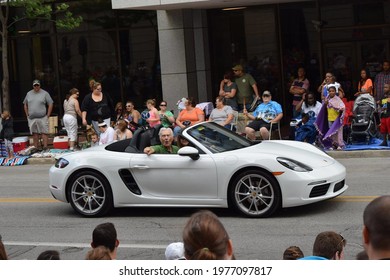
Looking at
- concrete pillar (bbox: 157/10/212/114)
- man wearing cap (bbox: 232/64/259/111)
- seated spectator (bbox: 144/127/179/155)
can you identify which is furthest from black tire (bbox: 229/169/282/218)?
concrete pillar (bbox: 157/10/212/114)

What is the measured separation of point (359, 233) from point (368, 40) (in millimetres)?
12565

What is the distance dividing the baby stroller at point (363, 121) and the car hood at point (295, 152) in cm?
623

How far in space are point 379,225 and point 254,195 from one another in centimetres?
794

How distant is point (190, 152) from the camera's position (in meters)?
11.8

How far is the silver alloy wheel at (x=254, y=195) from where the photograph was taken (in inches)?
458

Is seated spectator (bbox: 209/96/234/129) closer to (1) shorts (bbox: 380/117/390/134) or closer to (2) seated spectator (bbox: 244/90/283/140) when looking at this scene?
(2) seated spectator (bbox: 244/90/283/140)

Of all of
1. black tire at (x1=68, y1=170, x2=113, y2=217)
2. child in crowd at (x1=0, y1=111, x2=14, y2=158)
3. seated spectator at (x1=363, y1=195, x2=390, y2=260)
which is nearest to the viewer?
seated spectator at (x1=363, y1=195, x2=390, y2=260)

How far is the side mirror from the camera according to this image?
11.8m

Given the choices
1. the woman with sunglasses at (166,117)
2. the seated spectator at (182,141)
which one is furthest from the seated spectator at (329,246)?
the woman with sunglasses at (166,117)

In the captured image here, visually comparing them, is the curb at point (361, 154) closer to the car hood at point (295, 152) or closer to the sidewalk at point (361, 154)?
the sidewalk at point (361, 154)

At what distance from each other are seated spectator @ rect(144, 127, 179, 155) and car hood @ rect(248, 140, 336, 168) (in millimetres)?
1151

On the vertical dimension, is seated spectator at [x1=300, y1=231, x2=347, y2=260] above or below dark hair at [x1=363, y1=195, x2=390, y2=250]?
below
